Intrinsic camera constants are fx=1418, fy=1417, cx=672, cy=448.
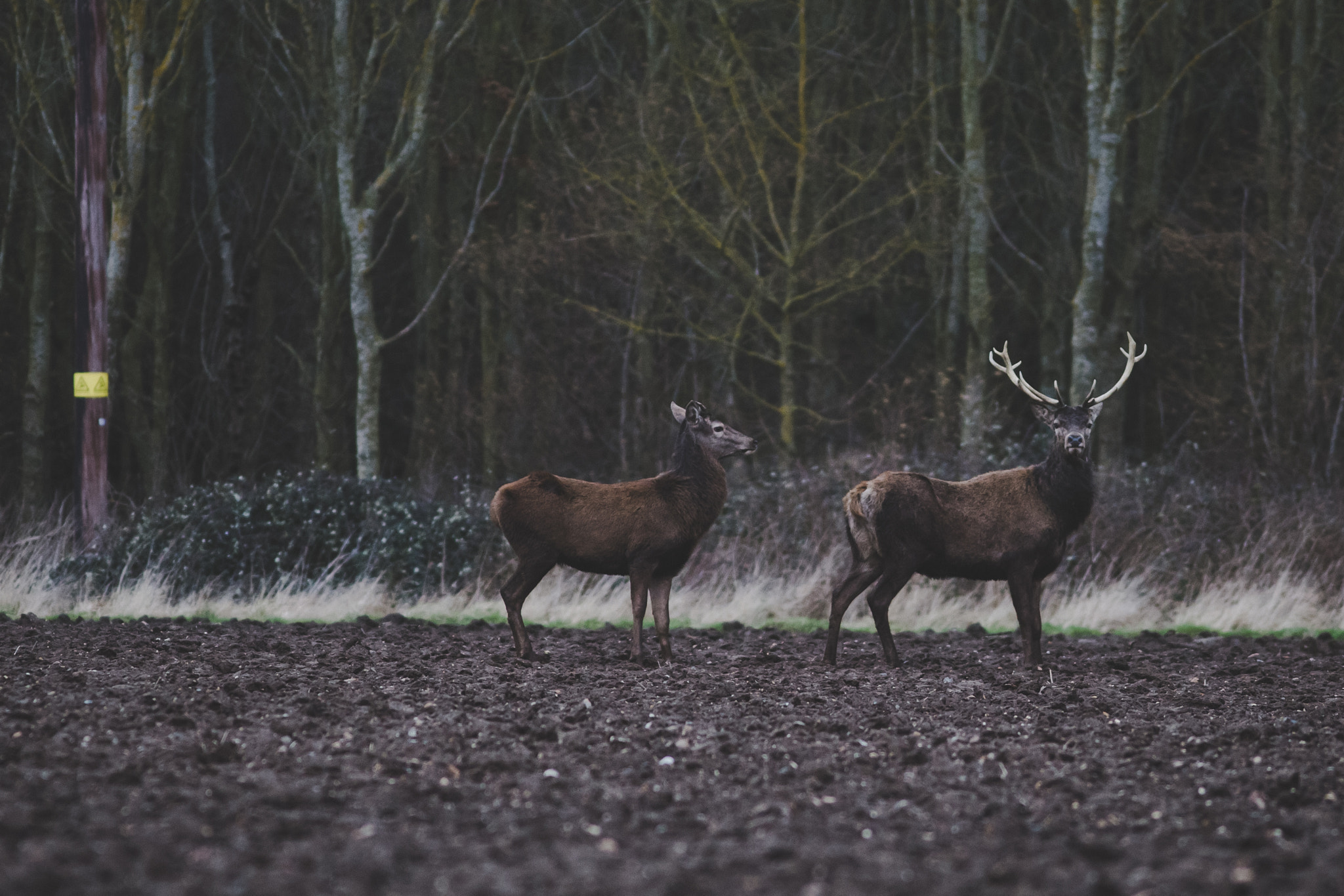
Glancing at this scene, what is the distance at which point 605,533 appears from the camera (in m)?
9.12

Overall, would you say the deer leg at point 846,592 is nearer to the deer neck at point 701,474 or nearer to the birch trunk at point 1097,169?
the deer neck at point 701,474

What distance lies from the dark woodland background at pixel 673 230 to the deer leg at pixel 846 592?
550 centimetres

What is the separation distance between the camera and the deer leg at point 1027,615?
917 cm

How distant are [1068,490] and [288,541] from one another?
7.78 metres

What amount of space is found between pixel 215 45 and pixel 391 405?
291 inches

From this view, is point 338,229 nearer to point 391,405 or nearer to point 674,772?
point 391,405

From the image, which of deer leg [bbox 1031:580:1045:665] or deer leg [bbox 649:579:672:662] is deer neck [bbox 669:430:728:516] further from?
deer leg [bbox 1031:580:1045:665]

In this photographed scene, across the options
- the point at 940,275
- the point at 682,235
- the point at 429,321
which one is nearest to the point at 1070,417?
the point at 682,235

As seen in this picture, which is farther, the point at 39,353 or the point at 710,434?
the point at 39,353

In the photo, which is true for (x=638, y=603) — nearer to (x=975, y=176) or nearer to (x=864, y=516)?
(x=864, y=516)

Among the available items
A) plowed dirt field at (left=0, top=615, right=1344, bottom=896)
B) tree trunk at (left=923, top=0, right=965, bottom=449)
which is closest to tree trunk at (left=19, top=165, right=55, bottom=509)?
plowed dirt field at (left=0, top=615, right=1344, bottom=896)

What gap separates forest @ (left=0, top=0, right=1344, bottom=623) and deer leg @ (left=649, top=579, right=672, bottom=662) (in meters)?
5.72

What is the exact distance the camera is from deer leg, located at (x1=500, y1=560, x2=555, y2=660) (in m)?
9.15

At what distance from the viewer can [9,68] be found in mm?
22156
